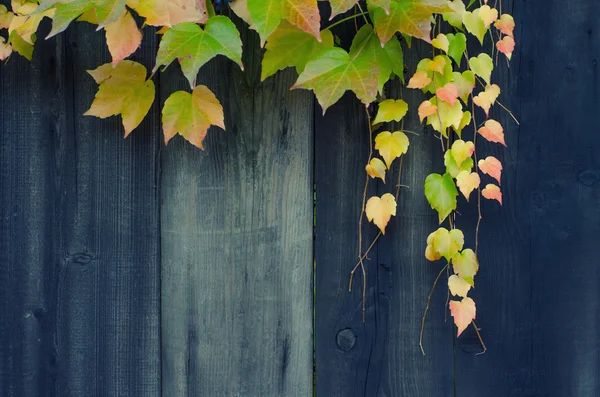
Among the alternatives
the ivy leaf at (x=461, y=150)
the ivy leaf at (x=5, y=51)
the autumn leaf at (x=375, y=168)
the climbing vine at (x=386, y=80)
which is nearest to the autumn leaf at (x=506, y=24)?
the climbing vine at (x=386, y=80)

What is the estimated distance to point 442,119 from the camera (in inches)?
44.4

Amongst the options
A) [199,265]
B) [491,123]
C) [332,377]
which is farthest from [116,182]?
[491,123]

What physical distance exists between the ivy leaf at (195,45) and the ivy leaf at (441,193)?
453 mm

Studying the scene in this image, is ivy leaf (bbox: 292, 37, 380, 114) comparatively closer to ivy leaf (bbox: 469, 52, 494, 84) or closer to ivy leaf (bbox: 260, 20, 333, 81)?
ivy leaf (bbox: 260, 20, 333, 81)

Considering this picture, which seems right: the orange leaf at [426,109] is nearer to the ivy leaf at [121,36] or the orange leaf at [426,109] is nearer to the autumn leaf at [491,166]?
the autumn leaf at [491,166]

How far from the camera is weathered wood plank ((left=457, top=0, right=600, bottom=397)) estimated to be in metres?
1.20

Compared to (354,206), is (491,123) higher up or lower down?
higher up

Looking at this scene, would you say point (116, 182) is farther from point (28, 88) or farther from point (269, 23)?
point (269, 23)

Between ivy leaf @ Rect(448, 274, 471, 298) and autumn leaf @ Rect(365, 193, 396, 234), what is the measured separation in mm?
162

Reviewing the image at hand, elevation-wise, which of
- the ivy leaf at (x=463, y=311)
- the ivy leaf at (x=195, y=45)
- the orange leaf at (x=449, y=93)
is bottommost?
the ivy leaf at (x=463, y=311)

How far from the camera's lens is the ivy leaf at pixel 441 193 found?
113cm

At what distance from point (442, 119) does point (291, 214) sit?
352mm

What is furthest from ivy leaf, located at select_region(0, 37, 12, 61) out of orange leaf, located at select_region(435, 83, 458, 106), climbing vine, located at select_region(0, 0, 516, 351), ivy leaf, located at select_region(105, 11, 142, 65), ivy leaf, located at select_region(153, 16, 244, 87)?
orange leaf, located at select_region(435, 83, 458, 106)

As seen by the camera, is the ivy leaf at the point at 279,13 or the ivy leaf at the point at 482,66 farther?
the ivy leaf at the point at 482,66
